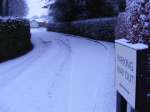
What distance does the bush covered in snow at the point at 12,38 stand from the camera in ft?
49.6

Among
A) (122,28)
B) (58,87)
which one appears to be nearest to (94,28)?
(122,28)

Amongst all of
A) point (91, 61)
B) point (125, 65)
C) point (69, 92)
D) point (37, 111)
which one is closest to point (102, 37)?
point (91, 61)

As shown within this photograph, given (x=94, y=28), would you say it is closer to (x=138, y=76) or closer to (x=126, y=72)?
(x=126, y=72)

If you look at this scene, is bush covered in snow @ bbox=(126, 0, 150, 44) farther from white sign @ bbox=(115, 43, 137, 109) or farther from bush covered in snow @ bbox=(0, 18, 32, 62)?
bush covered in snow @ bbox=(0, 18, 32, 62)

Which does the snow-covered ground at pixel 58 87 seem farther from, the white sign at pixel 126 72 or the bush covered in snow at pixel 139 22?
the bush covered in snow at pixel 139 22

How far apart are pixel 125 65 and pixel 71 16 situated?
1155 inches

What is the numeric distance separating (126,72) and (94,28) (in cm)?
2138

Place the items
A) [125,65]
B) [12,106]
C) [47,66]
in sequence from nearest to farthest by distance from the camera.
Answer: [125,65] → [12,106] → [47,66]

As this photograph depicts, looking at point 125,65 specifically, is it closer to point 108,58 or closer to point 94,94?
point 94,94

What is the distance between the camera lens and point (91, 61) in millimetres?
13742

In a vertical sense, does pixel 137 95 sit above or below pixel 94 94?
above

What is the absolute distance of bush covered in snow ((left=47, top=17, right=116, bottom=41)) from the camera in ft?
74.6

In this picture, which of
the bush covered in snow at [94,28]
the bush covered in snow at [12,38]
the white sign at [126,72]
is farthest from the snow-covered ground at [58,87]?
the bush covered in snow at [94,28]

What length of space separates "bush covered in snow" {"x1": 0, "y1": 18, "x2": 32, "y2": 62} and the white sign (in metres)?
10.7
